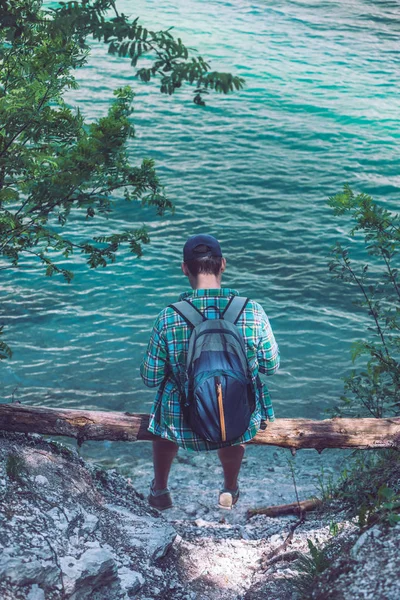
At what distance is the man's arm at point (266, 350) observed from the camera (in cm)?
521

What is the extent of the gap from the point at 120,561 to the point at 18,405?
1.58m

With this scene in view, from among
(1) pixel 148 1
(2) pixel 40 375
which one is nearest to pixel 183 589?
(2) pixel 40 375

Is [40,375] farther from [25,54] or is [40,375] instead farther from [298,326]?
[25,54]

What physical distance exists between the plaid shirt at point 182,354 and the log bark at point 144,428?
1.66 ft

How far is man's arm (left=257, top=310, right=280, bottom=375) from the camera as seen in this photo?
521 centimetres

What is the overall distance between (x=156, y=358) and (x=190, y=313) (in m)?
0.42

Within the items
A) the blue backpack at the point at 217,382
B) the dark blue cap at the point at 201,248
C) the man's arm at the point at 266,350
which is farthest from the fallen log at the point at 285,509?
the dark blue cap at the point at 201,248

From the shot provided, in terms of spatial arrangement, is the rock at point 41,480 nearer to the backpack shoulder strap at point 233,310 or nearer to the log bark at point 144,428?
the log bark at point 144,428

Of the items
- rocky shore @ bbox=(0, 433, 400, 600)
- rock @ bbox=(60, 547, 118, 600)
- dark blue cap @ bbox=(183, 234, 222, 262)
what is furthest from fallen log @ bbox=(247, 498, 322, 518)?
dark blue cap @ bbox=(183, 234, 222, 262)

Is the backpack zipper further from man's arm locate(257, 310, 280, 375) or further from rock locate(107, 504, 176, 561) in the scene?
rock locate(107, 504, 176, 561)

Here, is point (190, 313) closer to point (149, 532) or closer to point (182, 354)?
point (182, 354)

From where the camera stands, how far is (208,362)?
4801mm

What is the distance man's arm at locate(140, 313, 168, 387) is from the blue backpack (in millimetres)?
231

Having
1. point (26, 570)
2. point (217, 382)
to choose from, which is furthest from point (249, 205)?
point (26, 570)
